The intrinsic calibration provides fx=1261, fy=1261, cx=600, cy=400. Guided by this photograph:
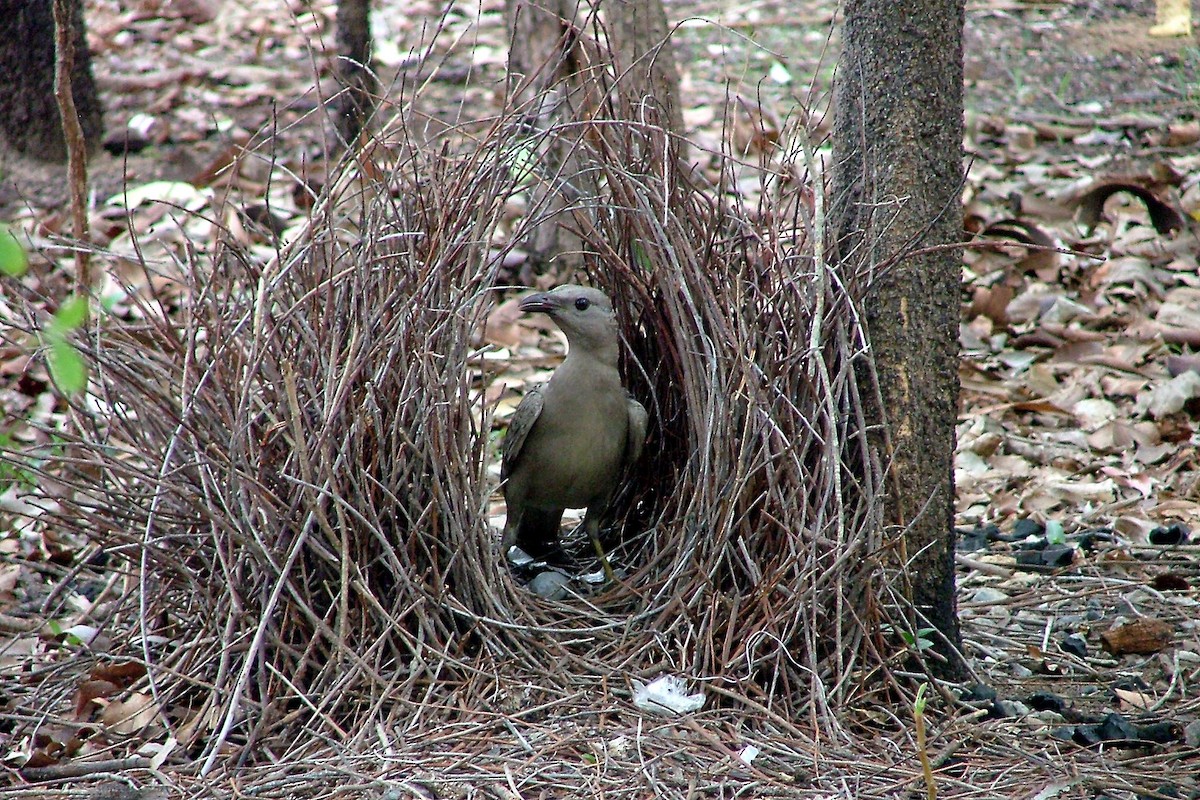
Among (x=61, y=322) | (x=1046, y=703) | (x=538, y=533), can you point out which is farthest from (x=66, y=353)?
(x=538, y=533)

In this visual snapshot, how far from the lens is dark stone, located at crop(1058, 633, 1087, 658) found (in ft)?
12.0

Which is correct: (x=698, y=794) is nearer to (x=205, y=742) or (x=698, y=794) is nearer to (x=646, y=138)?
(x=205, y=742)

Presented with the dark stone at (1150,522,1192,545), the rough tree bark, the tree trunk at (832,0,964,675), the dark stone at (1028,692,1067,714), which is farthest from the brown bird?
the dark stone at (1150,522,1192,545)

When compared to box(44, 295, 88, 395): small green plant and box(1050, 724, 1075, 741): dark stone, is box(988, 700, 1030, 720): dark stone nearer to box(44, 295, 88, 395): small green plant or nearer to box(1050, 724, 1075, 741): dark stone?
box(1050, 724, 1075, 741): dark stone

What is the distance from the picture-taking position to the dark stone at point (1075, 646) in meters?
3.66

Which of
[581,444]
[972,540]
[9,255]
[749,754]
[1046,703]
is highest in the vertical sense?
[9,255]

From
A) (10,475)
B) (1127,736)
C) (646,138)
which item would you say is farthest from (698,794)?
(10,475)

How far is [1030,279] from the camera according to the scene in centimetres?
645

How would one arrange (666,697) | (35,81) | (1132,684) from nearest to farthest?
1. (666,697)
2. (1132,684)
3. (35,81)

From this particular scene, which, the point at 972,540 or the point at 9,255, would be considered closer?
the point at 9,255

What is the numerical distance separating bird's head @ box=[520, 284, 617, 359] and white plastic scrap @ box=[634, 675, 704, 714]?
1148 millimetres

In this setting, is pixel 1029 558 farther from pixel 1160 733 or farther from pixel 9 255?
pixel 9 255

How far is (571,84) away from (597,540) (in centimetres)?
221

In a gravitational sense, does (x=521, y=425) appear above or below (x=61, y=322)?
below
